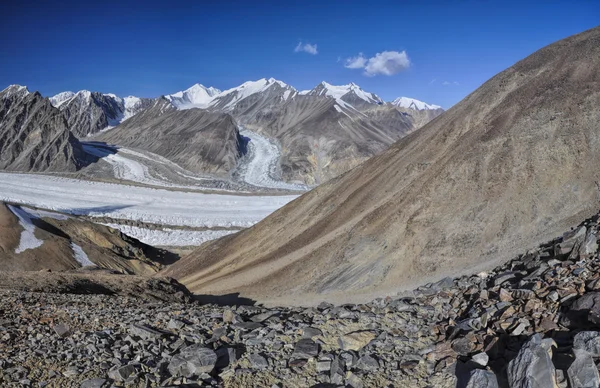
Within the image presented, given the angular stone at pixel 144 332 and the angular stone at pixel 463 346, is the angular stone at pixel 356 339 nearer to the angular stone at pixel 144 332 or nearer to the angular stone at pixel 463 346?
the angular stone at pixel 463 346

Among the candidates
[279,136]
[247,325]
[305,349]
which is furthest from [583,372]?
[279,136]

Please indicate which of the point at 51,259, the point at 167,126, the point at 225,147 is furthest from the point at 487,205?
the point at 167,126

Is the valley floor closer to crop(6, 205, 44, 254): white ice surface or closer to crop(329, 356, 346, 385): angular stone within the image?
crop(6, 205, 44, 254): white ice surface

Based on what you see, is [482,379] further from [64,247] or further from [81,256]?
[64,247]

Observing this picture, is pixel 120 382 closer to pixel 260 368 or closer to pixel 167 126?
pixel 260 368

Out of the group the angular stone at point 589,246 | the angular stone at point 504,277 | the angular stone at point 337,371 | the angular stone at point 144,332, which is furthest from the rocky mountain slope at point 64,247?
the angular stone at point 589,246

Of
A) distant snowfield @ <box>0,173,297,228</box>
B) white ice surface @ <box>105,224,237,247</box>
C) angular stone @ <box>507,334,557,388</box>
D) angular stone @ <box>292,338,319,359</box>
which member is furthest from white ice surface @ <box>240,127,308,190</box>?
angular stone @ <box>507,334,557,388</box>
